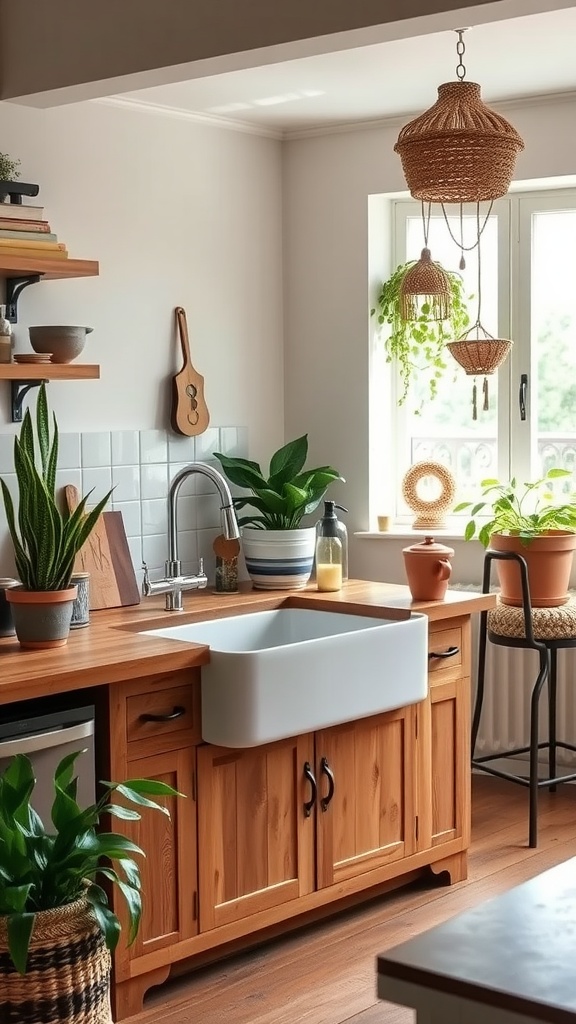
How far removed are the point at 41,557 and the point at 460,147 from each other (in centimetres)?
155

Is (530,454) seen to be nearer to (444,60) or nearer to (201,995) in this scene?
(444,60)

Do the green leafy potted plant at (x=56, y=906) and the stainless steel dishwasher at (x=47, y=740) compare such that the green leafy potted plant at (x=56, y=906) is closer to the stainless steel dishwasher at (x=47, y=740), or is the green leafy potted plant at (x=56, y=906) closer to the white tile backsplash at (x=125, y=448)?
the stainless steel dishwasher at (x=47, y=740)

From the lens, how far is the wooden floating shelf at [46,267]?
344 cm

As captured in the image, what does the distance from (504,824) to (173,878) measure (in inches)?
64.0

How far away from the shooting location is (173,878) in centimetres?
319

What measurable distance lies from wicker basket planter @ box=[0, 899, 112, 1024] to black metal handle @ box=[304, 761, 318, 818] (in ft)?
3.21

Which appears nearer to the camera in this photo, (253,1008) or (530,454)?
(253,1008)

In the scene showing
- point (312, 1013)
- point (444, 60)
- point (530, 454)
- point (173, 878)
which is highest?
point (444, 60)

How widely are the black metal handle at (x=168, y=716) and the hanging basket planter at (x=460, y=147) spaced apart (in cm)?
158

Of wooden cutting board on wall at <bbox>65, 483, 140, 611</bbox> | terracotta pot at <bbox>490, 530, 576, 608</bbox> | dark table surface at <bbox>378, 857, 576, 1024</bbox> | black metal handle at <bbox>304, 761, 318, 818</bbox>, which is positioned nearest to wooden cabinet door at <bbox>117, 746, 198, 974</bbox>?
black metal handle at <bbox>304, 761, 318, 818</bbox>

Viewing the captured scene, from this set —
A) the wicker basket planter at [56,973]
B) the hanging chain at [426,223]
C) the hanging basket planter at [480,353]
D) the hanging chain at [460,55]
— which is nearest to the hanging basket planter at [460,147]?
the hanging chain at [460,55]

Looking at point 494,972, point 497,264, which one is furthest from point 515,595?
point 494,972

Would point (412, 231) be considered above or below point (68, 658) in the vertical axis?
above

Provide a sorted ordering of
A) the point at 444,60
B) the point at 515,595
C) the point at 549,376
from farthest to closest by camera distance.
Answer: the point at 549,376 < the point at 515,595 < the point at 444,60
